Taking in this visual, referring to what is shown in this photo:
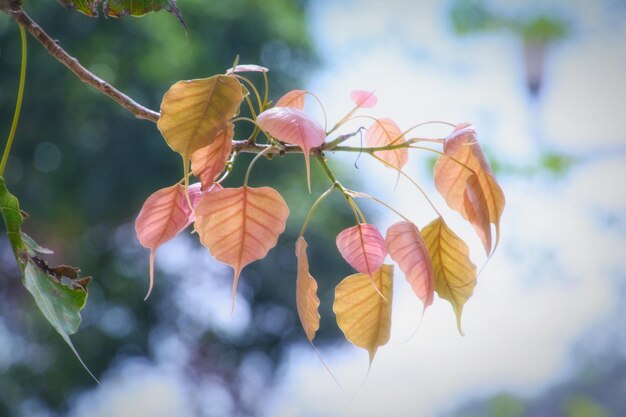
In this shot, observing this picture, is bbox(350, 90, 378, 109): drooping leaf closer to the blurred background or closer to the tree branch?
the tree branch

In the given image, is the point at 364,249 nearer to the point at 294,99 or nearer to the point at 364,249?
the point at 364,249

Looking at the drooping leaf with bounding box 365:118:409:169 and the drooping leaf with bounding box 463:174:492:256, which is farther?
the drooping leaf with bounding box 365:118:409:169

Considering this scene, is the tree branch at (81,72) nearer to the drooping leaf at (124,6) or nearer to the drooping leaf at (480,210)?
the drooping leaf at (124,6)

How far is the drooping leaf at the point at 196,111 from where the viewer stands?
325 millimetres

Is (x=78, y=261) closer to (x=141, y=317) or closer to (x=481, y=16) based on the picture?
(x=141, y=317)

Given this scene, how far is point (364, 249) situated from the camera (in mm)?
385

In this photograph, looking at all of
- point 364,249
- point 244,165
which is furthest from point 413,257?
point 244,165

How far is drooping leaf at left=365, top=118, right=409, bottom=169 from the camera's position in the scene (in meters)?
0.46

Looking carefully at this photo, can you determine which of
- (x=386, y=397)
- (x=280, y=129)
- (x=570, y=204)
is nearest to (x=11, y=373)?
(x=386, y=397)

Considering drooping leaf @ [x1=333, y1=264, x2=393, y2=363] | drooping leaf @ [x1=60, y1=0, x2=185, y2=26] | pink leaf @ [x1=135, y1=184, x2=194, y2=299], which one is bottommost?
drooping leaf @ [x1=333, y1=264, x2=393, y2=363]

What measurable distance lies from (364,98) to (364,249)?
0.12m

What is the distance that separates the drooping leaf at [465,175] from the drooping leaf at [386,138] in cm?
6

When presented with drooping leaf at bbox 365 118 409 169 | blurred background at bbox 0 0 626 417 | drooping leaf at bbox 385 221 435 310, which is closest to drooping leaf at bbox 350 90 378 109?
drooping leaf at bbox 365 118 409 169

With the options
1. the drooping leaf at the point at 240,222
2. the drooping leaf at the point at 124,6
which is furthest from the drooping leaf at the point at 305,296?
the drooping leaf at the point at 124,6
